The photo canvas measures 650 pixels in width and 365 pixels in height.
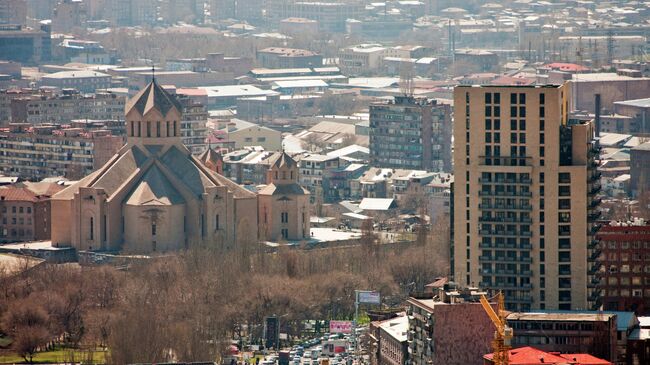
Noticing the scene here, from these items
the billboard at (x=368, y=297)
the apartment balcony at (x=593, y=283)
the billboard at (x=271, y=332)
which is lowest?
the billboard at (x=271, y=332)

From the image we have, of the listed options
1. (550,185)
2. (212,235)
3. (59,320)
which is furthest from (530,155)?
(212,235)

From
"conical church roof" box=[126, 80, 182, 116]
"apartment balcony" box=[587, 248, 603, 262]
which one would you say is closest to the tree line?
"conical church roof" box=[126, 80, 182, 116]

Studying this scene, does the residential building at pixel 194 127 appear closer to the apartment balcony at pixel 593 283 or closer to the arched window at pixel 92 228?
the arched window at pixel 92 228

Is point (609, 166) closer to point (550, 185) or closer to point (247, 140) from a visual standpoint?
point (247, 140)

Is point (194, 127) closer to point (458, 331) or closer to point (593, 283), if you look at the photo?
point (593, 283)

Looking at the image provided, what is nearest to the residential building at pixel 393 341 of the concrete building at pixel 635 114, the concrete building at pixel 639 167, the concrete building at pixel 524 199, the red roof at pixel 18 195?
the concrete building at pixel 524 199
